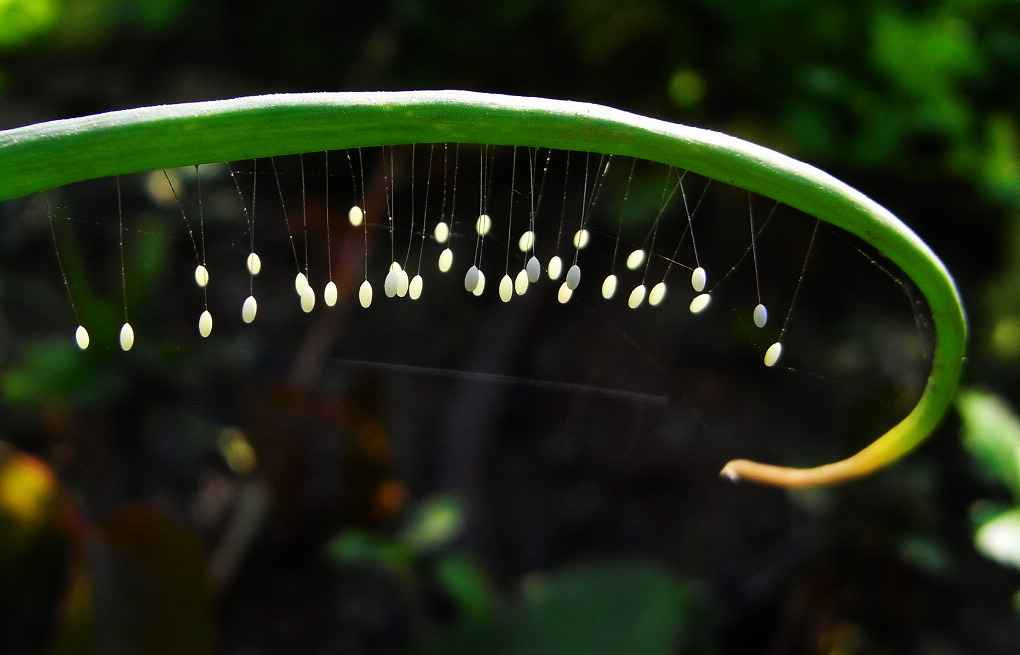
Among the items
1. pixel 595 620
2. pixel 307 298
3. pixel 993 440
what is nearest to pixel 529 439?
pixel 595 620

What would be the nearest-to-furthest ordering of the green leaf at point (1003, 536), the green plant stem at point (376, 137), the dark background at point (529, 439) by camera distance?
the green plant stem at point (376, 137) → the green leaf at point (1003, 536) → the dark background at point (529, 439)

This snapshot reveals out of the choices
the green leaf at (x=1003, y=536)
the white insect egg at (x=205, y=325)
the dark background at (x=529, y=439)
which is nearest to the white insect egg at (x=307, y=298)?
the white insect egg at (x=205, y=325)

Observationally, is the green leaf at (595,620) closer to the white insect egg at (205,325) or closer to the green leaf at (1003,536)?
the green leaf at (1003,536)

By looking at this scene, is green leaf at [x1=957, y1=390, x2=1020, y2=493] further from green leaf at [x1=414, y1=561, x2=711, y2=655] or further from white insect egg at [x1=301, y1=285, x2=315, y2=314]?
white insect egg at [x1=301, y1=285, x2=315, y2=314]

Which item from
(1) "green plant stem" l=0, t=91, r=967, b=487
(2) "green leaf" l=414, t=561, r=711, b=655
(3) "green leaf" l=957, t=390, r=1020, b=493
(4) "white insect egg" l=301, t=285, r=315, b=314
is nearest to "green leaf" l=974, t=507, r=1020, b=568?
(3) "green leaf" l=957, t=390, r=1020, b=493

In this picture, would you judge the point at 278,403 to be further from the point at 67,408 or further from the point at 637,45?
the point at 637,45

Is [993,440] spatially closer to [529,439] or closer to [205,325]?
[529,439]
